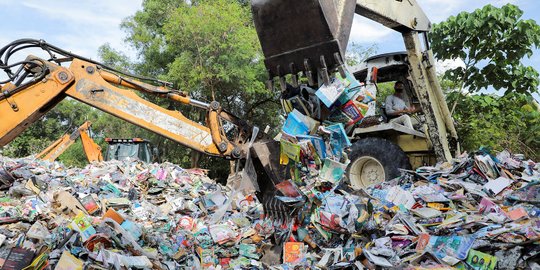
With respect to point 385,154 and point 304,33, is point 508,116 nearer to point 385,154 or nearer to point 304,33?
point 385,154

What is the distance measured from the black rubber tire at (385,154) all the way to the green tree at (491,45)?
378 centimetres

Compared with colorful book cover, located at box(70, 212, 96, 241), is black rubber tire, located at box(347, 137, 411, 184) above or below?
above

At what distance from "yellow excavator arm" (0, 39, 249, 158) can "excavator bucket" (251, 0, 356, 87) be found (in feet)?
2.29

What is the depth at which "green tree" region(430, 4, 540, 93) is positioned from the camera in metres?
8.04

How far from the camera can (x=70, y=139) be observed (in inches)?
437

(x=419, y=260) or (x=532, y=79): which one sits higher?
(x=532, y=79)

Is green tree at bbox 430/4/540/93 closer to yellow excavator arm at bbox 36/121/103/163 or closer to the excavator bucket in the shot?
the excavator bucket

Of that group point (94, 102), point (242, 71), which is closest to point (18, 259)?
point (94, 102)

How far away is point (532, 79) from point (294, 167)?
6.70 meters

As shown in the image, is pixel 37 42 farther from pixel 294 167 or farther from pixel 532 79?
pixel 532 79

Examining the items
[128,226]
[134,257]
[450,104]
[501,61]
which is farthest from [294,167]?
[501,61]

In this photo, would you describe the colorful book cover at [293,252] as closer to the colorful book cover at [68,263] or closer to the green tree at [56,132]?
the colorful book cover at [68,263]

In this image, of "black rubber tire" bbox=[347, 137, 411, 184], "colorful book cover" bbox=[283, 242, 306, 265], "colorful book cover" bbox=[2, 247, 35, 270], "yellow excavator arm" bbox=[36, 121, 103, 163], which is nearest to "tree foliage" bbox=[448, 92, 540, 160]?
"black rubber tire" bbox=[347, 137, 411, 184]

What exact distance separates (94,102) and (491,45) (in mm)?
7279
